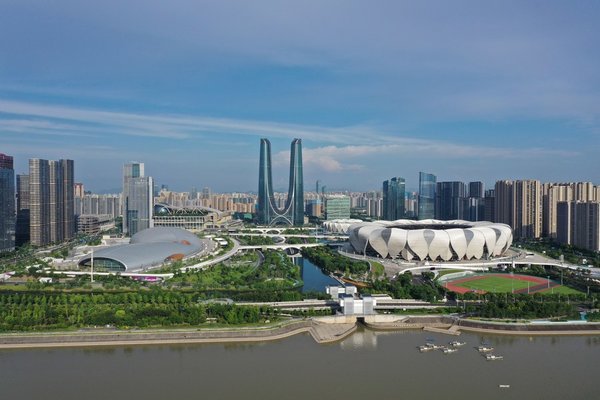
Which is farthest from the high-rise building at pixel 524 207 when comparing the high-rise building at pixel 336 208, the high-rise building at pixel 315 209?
the high-rise building at pixel 315 209

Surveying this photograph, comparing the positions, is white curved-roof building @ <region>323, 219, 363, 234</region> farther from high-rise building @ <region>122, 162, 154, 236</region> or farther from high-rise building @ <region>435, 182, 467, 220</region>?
high-rise building @ <region>122, 162, 154, 236</region>

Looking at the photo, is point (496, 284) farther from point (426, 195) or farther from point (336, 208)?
point (336, 208)

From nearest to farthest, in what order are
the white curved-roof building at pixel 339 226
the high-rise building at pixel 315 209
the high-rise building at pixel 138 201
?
the high-rise building at pixel 138 201 → the white curved-roof building at pixel 339 226 → the high-rise building at pixel 315 209

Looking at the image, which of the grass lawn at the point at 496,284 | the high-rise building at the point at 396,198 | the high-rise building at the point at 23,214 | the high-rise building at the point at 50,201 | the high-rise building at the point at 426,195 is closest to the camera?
the grass lawn at the point at 496,284

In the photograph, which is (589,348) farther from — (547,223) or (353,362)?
(547,223)

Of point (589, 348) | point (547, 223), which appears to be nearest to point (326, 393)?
point (589, 348)

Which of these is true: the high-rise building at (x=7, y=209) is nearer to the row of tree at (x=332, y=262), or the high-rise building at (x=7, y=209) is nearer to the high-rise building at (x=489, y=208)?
the row of tree at (x=332, y=262)

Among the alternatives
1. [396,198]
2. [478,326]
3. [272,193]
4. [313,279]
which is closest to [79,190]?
[272,193]
